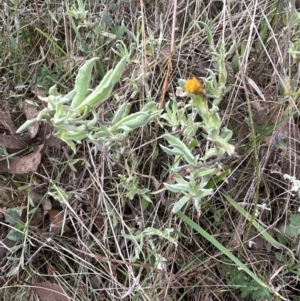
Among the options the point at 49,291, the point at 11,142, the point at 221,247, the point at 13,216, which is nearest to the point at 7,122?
the point at 11,142

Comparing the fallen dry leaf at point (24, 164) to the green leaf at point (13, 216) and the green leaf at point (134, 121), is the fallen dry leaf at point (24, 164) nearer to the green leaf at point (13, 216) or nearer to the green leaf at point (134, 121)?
the green leaf at point (13, 216)

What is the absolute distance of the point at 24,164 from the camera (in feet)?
3.90

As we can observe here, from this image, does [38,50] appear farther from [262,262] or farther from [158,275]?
[262,262]

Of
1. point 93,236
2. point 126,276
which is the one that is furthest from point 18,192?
point 126,276

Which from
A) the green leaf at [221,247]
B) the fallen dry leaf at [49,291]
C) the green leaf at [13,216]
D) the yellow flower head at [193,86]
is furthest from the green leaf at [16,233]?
the yellow flower head at [193,86]

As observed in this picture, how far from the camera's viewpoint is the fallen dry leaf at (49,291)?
45.9 inches

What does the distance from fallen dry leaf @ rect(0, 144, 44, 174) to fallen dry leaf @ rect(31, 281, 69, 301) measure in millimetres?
264

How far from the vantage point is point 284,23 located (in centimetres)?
120

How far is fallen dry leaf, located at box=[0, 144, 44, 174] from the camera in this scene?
1.18 metres

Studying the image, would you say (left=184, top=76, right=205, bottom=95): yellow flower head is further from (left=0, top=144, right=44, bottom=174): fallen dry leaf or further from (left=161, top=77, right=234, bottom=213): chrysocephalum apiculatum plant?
(left=0, top=144, right=44, bottom=174): fallen dry leaf

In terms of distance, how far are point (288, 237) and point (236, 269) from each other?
0.14 m

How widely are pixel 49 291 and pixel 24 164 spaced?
298 millimetres

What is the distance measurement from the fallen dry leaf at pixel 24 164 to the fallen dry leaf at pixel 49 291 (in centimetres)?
26

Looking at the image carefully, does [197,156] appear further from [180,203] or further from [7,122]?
[7,122]
